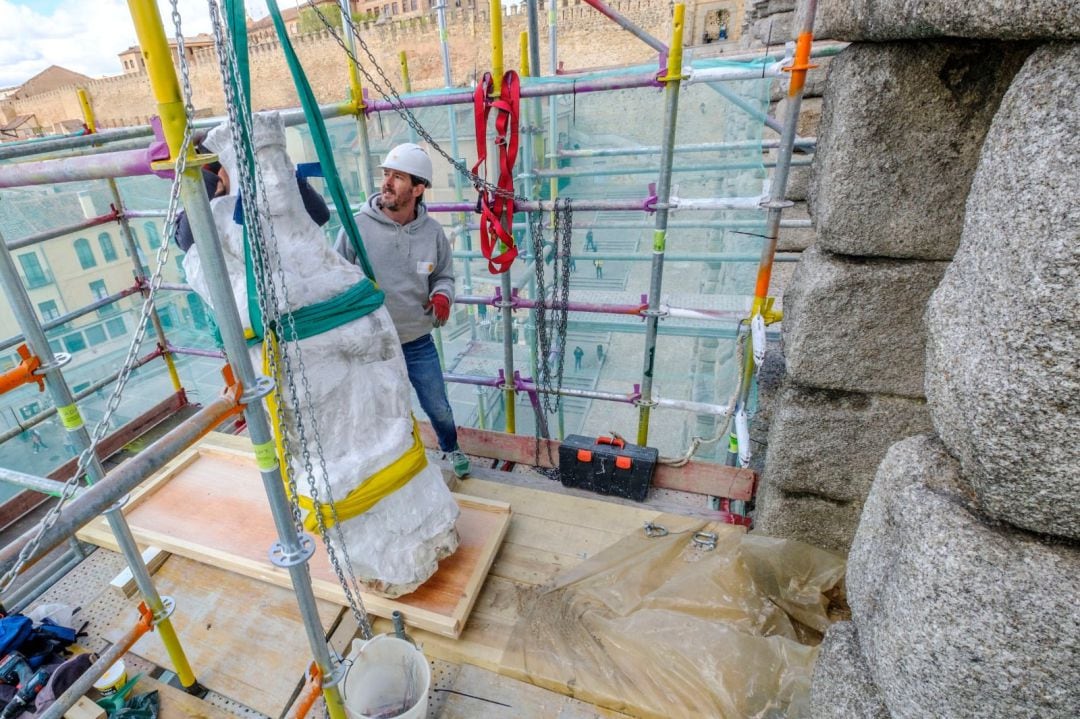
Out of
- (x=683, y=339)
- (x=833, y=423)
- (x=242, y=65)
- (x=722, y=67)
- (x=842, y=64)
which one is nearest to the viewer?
(x=242, y=65)

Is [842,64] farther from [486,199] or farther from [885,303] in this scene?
Result: [486,199]

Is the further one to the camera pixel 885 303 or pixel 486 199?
pixel 486 199

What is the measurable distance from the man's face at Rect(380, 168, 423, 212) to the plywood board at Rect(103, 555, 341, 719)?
1.98 m

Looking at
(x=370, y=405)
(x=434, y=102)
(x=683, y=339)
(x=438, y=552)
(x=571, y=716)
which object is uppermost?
(x=434, y=102)

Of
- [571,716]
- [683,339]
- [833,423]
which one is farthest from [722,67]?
[683,339]

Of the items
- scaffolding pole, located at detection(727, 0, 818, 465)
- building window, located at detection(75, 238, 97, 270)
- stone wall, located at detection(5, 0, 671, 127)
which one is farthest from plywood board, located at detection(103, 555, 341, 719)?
stone wall, located at detection(5, 0, 671, 127)

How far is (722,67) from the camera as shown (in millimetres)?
2641

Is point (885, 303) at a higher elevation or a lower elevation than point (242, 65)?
lower

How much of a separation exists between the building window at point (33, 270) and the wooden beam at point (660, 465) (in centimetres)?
536

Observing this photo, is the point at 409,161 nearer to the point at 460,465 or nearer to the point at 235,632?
the point at 460,465

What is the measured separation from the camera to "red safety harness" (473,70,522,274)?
2701 mm

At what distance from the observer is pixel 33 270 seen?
19.7 feet

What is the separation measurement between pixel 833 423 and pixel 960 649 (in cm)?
130

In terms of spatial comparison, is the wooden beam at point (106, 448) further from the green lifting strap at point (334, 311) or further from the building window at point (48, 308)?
the building window at point (48, 308)
